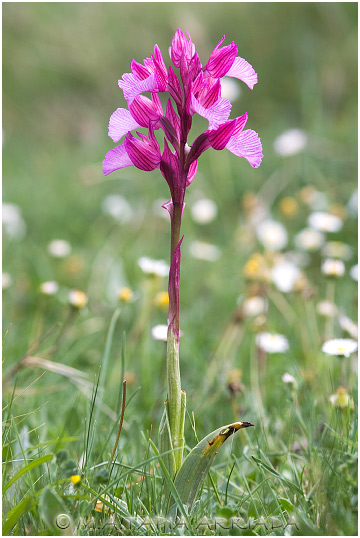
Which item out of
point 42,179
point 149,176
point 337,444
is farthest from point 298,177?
point 337,444

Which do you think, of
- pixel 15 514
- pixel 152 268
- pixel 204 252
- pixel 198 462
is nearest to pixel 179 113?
pixel 198 462

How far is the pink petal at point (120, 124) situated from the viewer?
968 millimetres

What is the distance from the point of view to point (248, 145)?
3.20 ft

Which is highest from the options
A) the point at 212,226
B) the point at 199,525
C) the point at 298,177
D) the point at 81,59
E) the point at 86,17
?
the point at 86,17

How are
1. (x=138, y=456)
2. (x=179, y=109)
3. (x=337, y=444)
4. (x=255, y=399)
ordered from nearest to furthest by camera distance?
1. (x=179, y=109)
2. (x=337, y=444)
3. (x=138, y=456)
4. (x=255, y=399)

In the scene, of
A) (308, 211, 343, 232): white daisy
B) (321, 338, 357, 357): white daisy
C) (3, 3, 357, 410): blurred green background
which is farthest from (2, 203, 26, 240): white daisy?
(321, 338, 357, 357): white daisy

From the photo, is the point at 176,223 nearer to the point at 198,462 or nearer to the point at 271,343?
the point at 198,462

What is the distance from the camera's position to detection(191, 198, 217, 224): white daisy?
302 cm

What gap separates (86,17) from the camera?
525 cm

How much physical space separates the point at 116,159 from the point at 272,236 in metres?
1.81

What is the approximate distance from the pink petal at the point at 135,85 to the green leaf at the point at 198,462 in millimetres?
560

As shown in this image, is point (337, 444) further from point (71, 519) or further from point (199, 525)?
point (71, 519)

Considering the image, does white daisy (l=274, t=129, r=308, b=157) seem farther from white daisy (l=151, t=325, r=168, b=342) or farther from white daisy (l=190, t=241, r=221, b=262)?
white daisy (l=151, t=325, r=168, b=342)

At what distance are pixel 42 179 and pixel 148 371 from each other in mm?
2232
